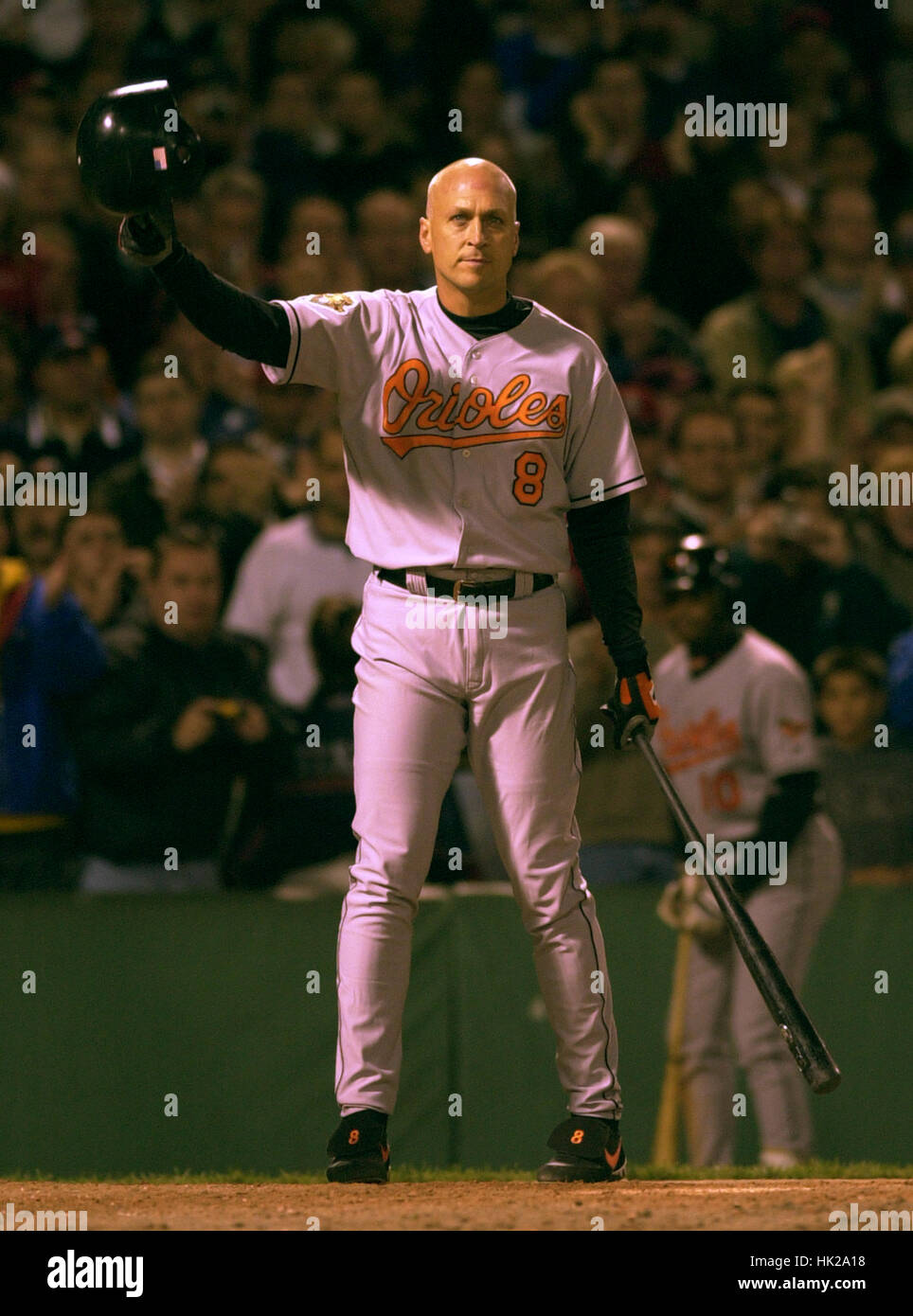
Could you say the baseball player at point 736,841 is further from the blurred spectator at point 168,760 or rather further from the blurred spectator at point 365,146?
the blurred spectator at point 365,146

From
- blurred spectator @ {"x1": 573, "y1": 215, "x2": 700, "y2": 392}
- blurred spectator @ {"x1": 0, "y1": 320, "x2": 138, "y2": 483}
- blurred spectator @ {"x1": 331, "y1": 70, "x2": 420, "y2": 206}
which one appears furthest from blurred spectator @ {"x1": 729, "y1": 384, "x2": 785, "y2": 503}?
blurred spectator @ {"x1": 0, "y1": 320, "x2": 138, "y2": 483}

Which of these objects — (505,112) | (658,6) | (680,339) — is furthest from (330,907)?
(658,6)

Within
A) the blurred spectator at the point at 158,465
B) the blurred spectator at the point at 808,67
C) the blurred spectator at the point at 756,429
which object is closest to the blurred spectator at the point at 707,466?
the blurred spectator at the point at 756,429

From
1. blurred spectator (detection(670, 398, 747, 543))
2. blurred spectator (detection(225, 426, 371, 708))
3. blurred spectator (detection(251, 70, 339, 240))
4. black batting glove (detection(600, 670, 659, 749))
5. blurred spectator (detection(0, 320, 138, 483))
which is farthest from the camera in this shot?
blurred spectator (detection(251, 70, 339, 240))

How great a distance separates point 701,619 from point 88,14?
5.48 metres

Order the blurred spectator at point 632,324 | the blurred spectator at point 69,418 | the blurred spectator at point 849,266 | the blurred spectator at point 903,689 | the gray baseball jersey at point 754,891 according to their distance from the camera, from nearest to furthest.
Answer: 1. the gray baseball jersey at point 754,891
2. the blurred spectator at point 903,689
3. the blurred spectator at point 69,418
4. the blurred spectator at point 632,324
5. the blurred spectator at point 849,266

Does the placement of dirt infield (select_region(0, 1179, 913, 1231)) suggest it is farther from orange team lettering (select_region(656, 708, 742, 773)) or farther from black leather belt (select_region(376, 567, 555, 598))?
orange team lettering (select_region(656, 708, 742, 773))

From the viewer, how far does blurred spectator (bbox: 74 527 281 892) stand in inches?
276

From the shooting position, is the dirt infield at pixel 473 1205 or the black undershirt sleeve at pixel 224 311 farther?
the black undershirt sleeve at pixel 224 311

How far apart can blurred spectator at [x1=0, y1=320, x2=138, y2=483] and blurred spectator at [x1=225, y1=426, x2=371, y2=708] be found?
0.89m

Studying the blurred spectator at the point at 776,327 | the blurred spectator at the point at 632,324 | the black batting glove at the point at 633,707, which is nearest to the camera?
the black batting glove at the point at 633,707

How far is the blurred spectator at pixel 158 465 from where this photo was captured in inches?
315

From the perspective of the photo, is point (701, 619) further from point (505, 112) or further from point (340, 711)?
point (505, 112)

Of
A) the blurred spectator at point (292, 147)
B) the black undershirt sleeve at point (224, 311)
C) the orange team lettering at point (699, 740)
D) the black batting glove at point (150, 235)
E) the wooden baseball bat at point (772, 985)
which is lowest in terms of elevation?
the wooden baseball bat at point (772, 985)
